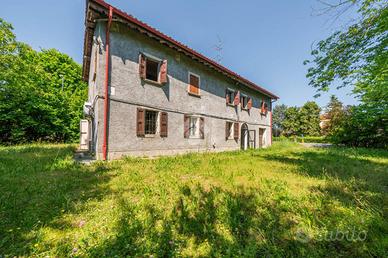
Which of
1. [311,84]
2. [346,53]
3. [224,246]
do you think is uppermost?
[346,53]

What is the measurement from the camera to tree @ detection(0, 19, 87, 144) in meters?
12.2

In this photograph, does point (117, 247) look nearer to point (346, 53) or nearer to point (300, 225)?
point (300, 225)

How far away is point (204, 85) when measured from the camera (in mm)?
11375

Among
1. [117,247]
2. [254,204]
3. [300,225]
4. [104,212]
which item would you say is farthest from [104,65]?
[300,225]

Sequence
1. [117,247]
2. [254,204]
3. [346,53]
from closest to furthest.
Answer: [117,247] → [254,204] → [346,53]

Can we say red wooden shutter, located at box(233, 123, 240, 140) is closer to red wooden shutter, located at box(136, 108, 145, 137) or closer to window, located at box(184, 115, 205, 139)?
window, located at box(184, 115, 205, 139)

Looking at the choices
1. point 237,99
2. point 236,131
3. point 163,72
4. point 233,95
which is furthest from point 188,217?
point 233,95

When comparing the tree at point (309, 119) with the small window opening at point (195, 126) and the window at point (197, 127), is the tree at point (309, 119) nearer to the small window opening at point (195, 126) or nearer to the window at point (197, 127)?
the window at point (197, 127)

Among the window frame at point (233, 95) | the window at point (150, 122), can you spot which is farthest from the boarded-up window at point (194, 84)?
the window frame at point (233, 95)

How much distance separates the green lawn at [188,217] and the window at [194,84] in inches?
278

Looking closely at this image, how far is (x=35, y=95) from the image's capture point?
14.9m

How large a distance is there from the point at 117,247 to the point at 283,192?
348 centimetres

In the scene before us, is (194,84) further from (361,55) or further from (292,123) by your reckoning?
(292,123)

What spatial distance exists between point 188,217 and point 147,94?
674cm
